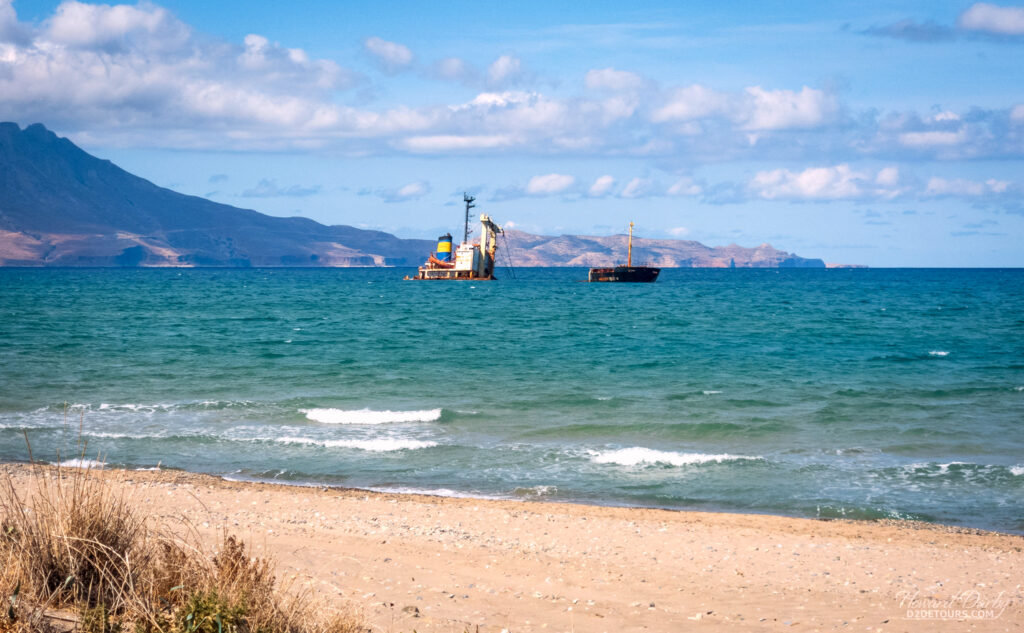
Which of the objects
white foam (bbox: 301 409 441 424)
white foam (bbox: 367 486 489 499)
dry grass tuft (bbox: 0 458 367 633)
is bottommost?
white foam (bbox: 367 486 489 499)

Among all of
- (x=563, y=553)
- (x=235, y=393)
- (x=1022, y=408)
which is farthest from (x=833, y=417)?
(x=235, y=393)

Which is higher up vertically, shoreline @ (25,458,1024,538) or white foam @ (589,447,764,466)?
white foam @ (589,447,764,466)

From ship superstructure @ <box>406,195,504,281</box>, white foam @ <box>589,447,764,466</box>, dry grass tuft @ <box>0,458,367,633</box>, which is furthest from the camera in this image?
ship superstructure @ <box>406,195,504,281</box>

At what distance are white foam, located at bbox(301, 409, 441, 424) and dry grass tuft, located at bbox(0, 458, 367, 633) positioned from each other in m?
12.0

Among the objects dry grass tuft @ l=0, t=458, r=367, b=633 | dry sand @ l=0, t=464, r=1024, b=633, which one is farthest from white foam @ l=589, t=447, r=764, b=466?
dry grass tuft @ l=0, t=458, r=367, b=633

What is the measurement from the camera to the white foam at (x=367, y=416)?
55.0 ft

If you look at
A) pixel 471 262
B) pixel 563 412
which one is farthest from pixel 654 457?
pixel 471 262

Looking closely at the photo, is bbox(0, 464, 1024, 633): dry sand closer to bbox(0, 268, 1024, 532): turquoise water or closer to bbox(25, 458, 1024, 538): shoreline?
bbox(25, 458, 1024, 538): shoreline

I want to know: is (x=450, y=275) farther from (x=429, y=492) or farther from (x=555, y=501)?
(x=555, y=501)

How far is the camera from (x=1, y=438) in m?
14.6

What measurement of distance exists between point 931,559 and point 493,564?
4758 millimetres

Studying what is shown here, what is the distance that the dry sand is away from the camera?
21.8 feet

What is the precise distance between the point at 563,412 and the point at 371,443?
15.3ft

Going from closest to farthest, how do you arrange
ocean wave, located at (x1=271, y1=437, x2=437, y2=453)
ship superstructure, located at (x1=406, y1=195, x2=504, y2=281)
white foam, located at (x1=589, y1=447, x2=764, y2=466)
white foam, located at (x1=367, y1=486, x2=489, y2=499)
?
1. white foam, located at (x1=367, y1=486, x2=489, y2=499)
2. white foam, located at (x1=589, y1=447, x2=764, y2=466)
3. ocean wave, located at (x1=271, y1=437, x2=437, y2=453)
4. ship superstructure, located at (x1=406, y1=195, x2=504, y2=281)
